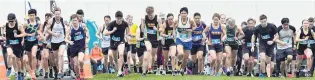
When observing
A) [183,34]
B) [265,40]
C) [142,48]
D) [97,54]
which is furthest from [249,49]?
[97,54]

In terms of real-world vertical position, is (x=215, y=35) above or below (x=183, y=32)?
below

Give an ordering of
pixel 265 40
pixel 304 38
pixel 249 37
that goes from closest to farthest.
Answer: pixel 265 40 → pixel 304 38 → pixel 249 37

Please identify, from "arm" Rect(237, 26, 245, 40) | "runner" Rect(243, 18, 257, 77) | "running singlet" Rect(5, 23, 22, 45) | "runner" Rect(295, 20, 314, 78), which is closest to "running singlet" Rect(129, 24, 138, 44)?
"arm" Rect(237, 26, 245, 40)

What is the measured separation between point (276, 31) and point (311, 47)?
152 cm

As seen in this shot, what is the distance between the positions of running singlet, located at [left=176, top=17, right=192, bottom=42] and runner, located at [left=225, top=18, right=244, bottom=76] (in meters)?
1.88

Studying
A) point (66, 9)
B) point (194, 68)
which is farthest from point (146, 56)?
point (66, 9)

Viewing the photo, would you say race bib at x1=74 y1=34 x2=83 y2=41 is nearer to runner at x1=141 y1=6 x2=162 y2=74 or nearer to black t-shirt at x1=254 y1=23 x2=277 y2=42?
runner at x1=141 y1=6 x2=162 y2=74

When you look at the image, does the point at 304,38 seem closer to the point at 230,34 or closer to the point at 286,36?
the point at 286,36

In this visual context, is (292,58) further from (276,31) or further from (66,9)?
(66,9)

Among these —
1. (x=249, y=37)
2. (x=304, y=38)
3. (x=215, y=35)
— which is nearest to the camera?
(x=215, y=35)

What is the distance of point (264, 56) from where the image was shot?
2106 cm

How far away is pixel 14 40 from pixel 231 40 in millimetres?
6909

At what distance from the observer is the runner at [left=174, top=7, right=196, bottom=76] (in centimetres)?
2033

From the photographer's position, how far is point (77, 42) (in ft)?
60.5
